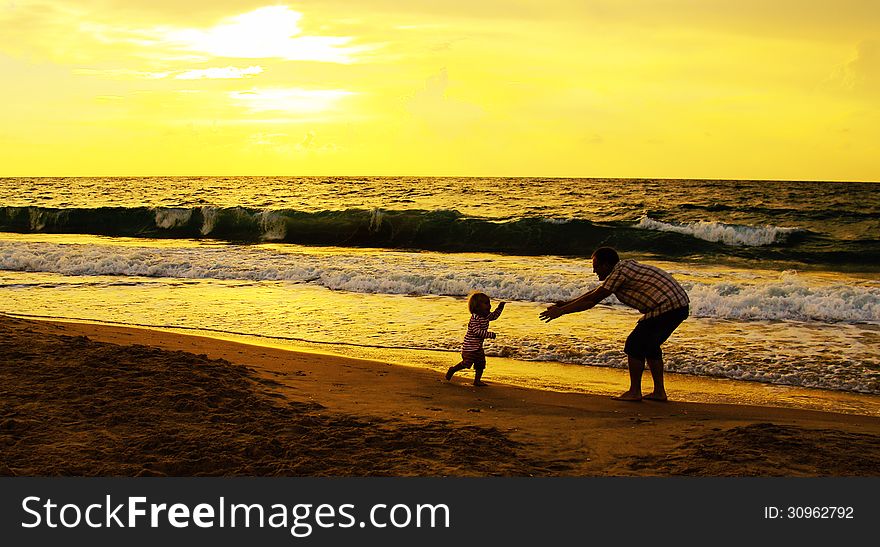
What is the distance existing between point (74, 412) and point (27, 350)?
86.8 inches

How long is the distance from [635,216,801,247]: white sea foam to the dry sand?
2156 cm

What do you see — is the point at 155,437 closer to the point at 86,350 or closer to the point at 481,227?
the point at 86,350

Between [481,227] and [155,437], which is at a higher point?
[481,227]

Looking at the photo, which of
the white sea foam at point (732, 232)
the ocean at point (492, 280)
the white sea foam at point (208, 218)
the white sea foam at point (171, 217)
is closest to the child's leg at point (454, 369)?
the ocean at point (492, 280)

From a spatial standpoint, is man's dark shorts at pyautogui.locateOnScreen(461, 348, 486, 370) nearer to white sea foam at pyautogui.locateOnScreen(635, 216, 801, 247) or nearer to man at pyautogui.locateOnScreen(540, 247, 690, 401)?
man at pyautogui.locateOnScreen(540, 247, 690, 401)

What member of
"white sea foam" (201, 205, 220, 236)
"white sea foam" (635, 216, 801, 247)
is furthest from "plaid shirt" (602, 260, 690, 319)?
"white sea foam" (201, 205, 220, 236)

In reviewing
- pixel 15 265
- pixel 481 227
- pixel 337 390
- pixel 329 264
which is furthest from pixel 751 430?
pixel 481 227

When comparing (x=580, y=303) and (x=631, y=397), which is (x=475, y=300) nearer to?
(x=580, y=303)

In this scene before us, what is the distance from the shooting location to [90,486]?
4008mm

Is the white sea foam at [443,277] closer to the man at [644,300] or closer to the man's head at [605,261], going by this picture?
the man at [644,300]

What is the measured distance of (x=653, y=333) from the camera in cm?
701

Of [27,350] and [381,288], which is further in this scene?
[381,288]

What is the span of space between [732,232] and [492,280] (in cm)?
1551

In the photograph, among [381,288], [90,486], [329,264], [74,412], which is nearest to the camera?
[90,486]
